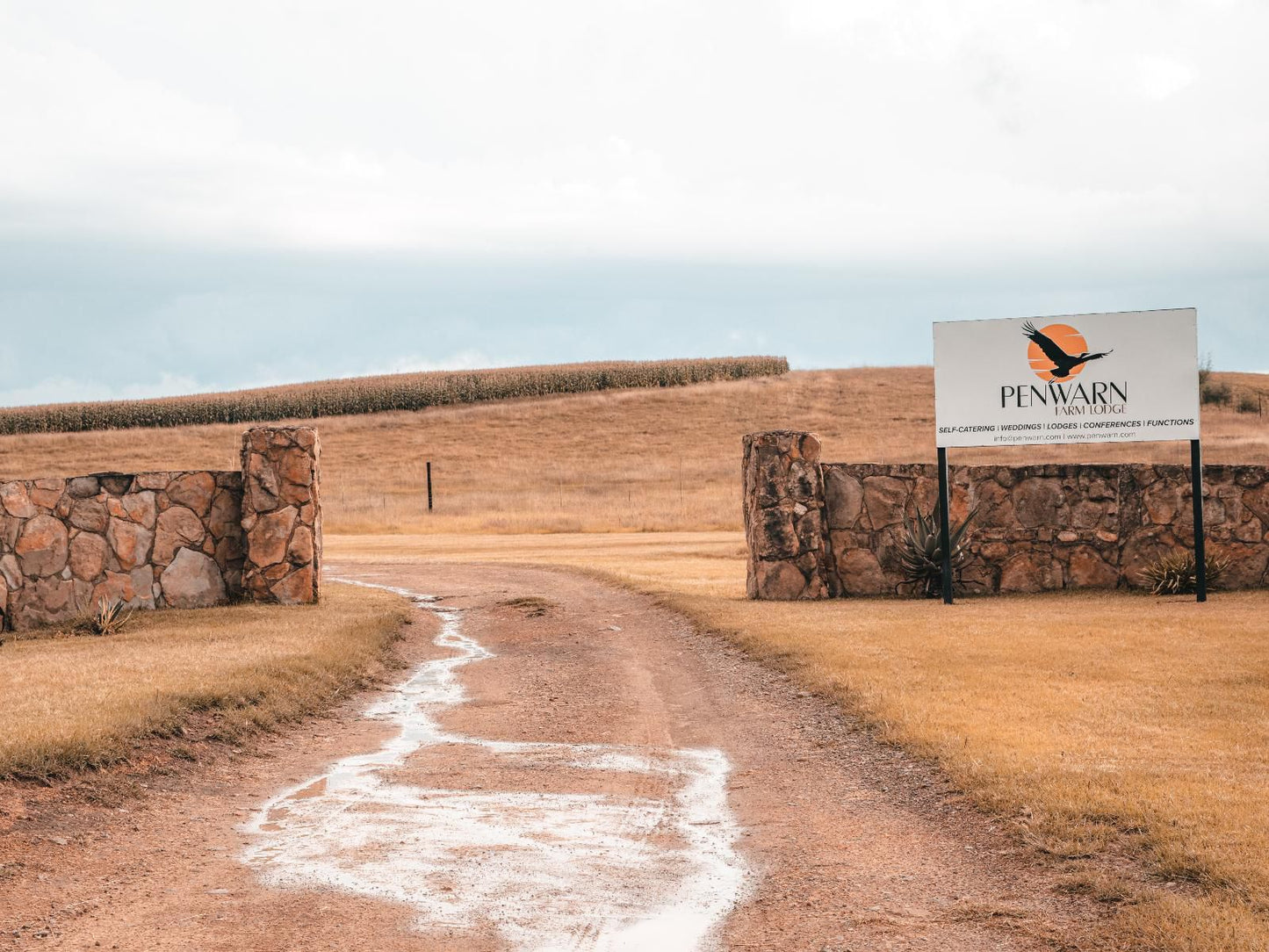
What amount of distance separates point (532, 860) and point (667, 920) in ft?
3.62

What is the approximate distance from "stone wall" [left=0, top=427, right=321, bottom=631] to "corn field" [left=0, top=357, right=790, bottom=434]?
69.0 meters

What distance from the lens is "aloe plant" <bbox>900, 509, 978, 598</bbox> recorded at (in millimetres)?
17984

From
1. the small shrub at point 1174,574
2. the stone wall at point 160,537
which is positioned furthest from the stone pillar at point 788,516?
the stone wall at point 160,537

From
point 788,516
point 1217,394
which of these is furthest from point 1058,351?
point 1217,394

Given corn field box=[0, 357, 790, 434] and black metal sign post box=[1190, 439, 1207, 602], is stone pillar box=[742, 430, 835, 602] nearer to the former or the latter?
black metal sign post box=[1190, 439, 1207, 602]

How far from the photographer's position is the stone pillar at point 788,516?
58.7ft

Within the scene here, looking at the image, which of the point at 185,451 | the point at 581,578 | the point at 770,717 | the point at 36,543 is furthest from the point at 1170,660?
the point at 185,451

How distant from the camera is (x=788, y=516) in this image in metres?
17.9

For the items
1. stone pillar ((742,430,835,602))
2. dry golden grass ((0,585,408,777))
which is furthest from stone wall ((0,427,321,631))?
stone pillar ((742,430,835,602))

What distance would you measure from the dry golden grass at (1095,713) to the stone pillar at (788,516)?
0.88 meters

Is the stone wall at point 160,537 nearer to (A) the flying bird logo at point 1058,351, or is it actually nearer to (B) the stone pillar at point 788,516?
(B) the stone pillar at point 788,516

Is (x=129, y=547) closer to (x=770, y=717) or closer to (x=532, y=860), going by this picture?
(x=770, y=717)

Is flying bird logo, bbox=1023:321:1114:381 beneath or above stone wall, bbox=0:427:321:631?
above

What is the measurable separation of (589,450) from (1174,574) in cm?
5024
